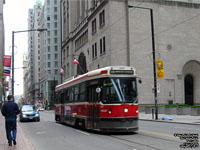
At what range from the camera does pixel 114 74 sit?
15.1 m

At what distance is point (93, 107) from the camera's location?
1570 centimetres

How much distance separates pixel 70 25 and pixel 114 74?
68.8m

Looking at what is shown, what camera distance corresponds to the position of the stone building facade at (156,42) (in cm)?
4994

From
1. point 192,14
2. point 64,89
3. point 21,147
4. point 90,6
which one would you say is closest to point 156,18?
point 192,14

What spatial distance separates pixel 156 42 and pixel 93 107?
37.5 metres

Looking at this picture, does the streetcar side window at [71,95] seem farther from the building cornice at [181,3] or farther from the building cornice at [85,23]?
the building cornice at [181,3]

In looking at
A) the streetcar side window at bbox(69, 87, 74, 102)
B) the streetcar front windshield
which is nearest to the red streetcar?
the streetcar front windshield

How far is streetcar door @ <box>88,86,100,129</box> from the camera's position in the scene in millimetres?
15289

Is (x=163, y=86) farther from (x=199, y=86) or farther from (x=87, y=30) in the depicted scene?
(x=87, y=30)

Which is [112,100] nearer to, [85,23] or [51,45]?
[85,23]

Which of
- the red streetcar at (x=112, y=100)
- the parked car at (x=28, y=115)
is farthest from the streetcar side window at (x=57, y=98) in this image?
the red streetcar at (x=112, y=100)

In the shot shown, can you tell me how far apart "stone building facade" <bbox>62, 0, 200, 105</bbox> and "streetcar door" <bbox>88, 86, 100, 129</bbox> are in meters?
33.3

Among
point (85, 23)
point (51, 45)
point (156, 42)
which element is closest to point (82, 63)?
point (85, 23)

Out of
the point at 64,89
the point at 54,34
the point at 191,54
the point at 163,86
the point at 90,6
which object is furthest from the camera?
the point at 54,34
